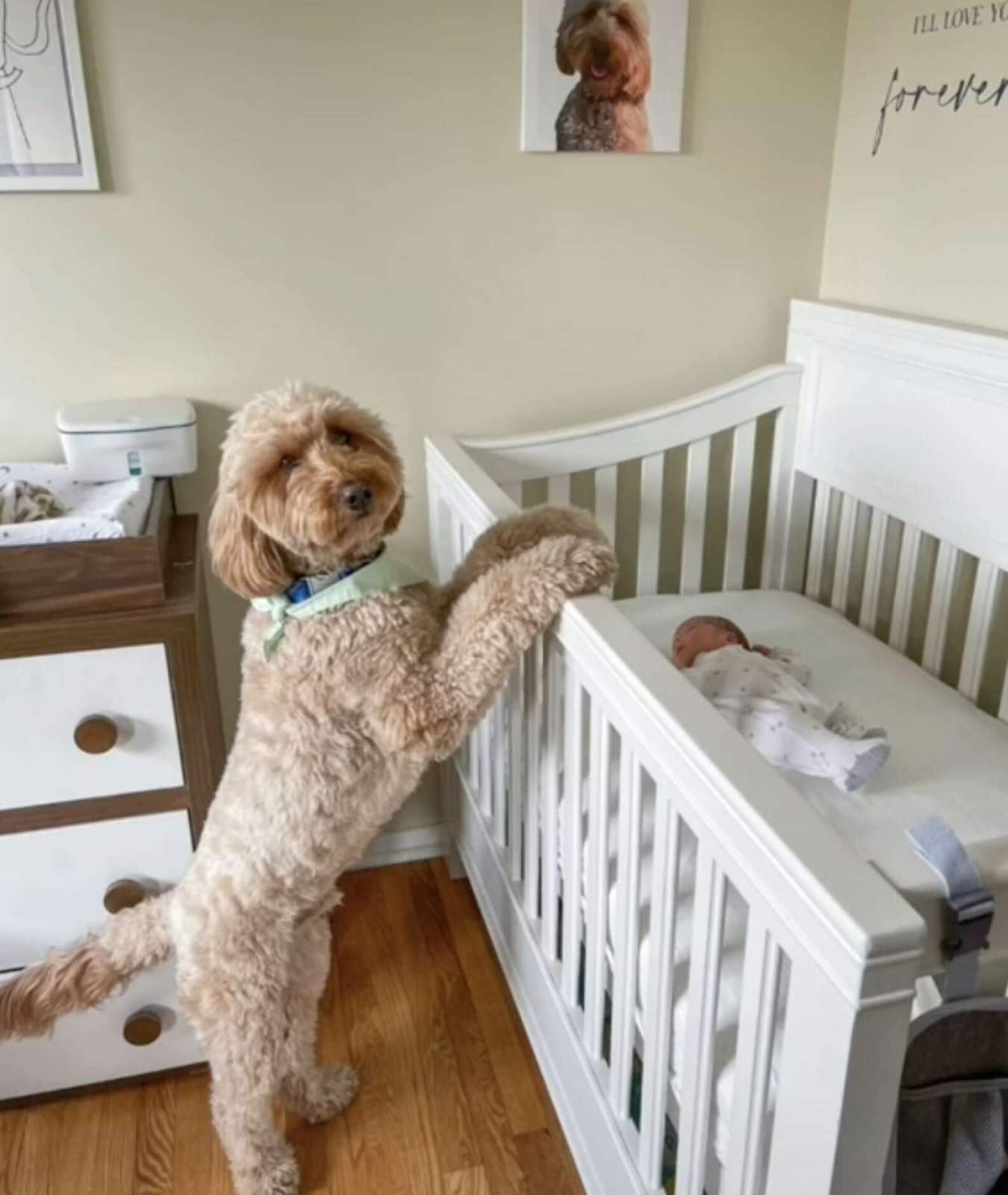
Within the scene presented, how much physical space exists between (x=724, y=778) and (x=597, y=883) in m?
0.41

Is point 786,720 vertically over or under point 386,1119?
over

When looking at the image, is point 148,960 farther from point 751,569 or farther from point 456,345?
point 751,569

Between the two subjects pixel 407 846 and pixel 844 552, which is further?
pixel 407 846

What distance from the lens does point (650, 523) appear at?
1.92 metres

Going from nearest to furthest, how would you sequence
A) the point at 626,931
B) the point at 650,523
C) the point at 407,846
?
1. the point at 626,931
2. the point at 650,523
3. the point at 407,846

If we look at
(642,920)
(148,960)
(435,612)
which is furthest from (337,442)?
(148,960)

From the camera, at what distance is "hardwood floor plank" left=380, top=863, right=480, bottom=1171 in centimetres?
149

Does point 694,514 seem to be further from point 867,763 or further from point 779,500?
point 867,763

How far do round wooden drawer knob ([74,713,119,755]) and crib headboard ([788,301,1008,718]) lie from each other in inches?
49.1

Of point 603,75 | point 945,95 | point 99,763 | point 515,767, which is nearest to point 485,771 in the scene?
point 515,767

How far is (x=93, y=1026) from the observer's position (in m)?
1.50

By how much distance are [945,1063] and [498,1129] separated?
0.81 m

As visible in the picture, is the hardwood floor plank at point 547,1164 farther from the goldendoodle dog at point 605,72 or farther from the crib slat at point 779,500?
the goldendoodle dog at point 605,72

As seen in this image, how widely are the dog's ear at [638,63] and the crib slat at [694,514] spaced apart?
59 centimetres
